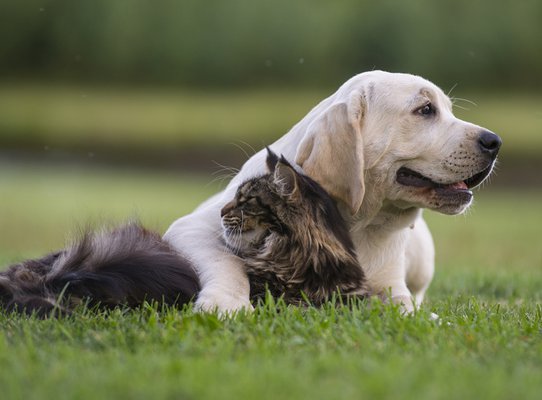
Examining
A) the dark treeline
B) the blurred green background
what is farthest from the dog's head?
the dark treeline

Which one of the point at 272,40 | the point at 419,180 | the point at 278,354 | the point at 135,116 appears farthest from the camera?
the point at 135,116

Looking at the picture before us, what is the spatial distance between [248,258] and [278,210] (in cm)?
29

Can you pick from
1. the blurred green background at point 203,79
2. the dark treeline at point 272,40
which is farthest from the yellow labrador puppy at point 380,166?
the dark treeline at point 272,40

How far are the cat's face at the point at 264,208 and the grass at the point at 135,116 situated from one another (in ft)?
66.1

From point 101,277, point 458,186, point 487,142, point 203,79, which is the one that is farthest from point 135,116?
point 101,277

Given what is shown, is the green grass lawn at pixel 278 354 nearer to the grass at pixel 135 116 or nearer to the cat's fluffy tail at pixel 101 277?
the cat's fluffy tail at pixel 101 277

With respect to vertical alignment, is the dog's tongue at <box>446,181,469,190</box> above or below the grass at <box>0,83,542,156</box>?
above

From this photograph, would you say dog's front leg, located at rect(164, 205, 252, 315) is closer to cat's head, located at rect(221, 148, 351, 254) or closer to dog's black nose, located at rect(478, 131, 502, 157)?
cat's head, located at rect(221, 148, 351, 254)

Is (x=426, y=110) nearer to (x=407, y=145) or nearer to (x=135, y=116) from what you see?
(x=407, y=145)

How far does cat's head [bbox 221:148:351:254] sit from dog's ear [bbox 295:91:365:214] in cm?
6

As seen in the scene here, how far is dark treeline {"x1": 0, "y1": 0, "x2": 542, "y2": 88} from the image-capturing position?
2198cm

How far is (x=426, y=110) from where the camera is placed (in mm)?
4773

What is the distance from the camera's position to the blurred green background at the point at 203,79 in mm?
21984

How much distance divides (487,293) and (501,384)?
146 inches
